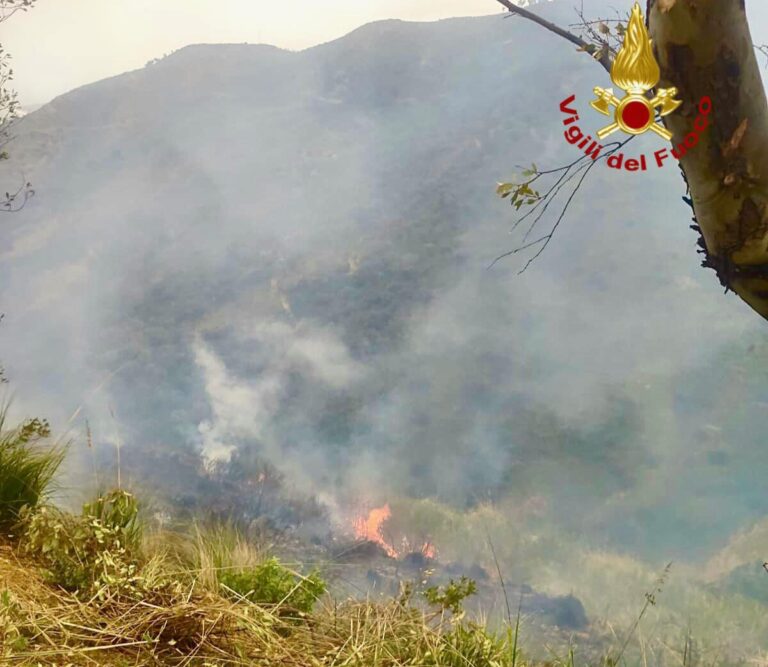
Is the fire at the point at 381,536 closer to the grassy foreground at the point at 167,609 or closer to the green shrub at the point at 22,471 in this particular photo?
the grassy foreground at the point at 167,609

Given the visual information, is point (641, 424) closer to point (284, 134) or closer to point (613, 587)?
point (613, 587)

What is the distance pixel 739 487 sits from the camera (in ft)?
11.6

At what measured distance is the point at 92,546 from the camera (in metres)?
1.62

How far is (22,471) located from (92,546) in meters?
0.49

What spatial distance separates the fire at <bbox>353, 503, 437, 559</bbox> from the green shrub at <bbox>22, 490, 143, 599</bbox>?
1.92 meters

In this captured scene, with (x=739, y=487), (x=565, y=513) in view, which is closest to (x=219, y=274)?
(x=565, y=513)

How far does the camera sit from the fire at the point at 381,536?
3547 millimetres

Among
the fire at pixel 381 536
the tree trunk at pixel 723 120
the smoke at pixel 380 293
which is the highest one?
the tree trunk at pixel 723 120

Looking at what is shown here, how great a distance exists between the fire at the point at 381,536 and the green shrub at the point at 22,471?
187 centimetres

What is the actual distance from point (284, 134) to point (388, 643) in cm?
471

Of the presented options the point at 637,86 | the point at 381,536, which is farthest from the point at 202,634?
the point at 381,536

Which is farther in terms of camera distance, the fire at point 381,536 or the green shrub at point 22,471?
the fire at point 381,536

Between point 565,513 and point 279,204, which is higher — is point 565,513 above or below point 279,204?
below

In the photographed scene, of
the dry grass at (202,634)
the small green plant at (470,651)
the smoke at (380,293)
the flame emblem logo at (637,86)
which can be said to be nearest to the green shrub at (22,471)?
the dry grass at (202,634)
